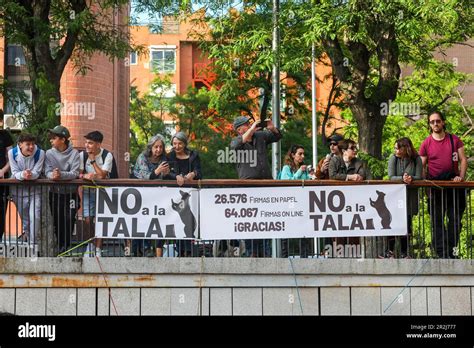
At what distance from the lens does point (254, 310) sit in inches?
594

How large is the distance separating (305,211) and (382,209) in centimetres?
103

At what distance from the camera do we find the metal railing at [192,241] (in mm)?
15422

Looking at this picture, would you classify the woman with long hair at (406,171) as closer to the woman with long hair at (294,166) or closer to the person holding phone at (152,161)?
the woman with long hair at (294,166)

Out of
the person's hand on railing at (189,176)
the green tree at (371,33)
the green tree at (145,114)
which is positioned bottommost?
the person's hand on railing at (189,176)

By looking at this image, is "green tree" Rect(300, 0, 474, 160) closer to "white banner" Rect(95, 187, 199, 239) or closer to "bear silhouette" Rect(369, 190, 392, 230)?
"bear silhouette" Rect(369, 190, 392, 230)

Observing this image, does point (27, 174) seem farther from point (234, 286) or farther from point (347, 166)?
point (347, 166)

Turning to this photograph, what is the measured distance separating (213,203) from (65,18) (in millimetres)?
6349

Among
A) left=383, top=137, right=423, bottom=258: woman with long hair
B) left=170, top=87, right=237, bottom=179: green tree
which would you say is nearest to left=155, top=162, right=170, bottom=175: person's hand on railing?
left=383, top=137, right=423, bottom=258: woman with long hair

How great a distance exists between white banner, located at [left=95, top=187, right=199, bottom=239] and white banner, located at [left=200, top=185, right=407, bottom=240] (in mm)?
226

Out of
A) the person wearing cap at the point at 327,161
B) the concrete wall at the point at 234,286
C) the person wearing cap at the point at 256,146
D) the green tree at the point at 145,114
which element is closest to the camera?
the concrete wall at the point at 234,286

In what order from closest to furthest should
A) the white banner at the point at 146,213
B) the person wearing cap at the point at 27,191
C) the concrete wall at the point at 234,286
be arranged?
the concrete wall at the point at 234,286, the person wearing cap at the point at 27,191, the white banner at the point at 146,213

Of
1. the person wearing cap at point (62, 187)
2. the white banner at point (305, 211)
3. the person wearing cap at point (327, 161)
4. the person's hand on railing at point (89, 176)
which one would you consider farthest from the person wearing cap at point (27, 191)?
the person wearing cap at point (327, 161)

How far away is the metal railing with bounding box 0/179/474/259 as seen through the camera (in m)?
15.4
